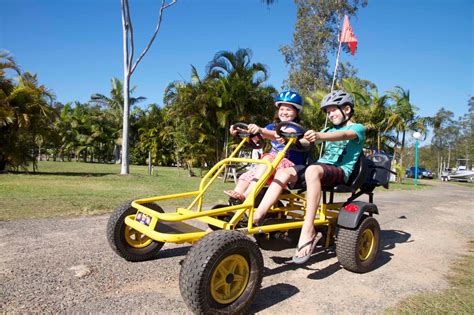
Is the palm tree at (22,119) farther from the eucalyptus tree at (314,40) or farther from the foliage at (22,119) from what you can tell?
the eucalyptus tree at (314,40)

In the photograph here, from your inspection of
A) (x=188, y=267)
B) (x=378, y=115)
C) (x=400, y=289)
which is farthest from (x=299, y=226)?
(x=378, y=115)

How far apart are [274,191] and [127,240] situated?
1.58 m

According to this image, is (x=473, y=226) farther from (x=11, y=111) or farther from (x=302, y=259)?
(x=11, y=111)

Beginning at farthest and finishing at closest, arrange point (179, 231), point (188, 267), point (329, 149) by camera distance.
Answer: point (329, 149) → point (179, 231) → point (188, 267)

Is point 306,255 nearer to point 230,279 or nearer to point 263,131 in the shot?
point 230,279

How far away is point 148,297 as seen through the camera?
287cm

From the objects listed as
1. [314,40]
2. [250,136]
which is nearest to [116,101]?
[314,40]

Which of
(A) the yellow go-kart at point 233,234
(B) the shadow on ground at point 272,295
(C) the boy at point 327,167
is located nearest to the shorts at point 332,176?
(C) the boy at point 327,167

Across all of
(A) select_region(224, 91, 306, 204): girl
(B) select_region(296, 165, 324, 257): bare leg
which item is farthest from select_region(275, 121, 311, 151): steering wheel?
(B) select_region(296, 165, 324, 257): bare leg

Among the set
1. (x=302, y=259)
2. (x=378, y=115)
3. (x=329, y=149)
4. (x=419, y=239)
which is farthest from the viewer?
(x=378, y=115)

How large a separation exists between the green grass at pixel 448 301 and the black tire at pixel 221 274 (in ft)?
3.81

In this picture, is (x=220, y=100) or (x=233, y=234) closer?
(x=233, y=234)

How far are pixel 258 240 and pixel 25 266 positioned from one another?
224 cm

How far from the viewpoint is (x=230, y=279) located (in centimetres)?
268
